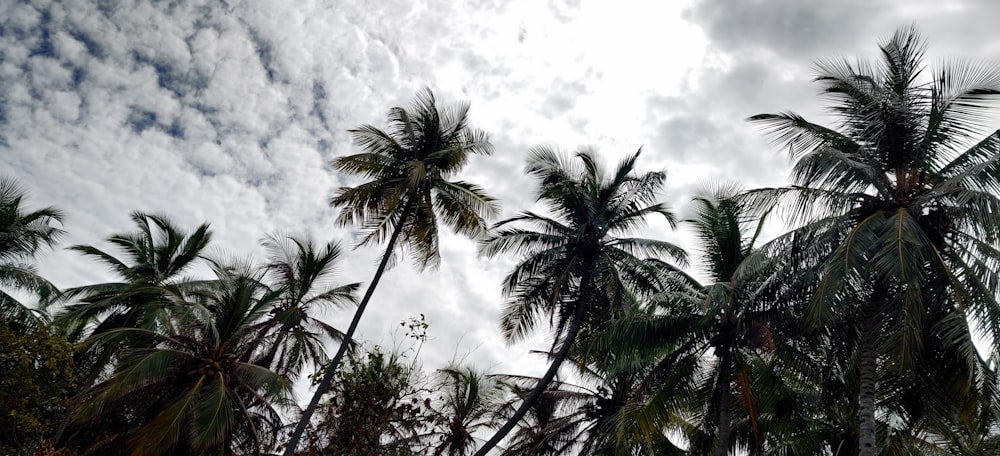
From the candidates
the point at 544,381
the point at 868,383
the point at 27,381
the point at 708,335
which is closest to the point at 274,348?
the point at 27,381

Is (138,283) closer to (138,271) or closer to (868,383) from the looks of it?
(138,271)

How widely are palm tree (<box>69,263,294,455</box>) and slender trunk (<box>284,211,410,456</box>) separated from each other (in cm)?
115

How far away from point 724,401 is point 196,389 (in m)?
11.3

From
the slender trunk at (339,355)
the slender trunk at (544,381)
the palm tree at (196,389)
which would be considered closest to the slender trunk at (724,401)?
the slender trunk at (544,381)

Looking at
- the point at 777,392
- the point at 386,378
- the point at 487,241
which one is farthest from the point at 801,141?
the point at 386,378

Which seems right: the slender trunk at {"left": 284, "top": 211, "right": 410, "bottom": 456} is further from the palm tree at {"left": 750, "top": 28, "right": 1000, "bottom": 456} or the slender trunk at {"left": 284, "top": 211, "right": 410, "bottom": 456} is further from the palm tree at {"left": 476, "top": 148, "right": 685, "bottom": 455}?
the palm tree at {"left": 750, "top": 28, "right": 1000, "bottom": 456}

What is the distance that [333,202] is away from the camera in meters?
16.6

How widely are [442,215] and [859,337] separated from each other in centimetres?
987

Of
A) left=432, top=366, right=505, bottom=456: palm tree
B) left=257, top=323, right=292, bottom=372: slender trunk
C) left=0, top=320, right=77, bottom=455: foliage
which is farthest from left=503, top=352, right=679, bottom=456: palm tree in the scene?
left=0, top=320, right=77, bottom=455: foliage

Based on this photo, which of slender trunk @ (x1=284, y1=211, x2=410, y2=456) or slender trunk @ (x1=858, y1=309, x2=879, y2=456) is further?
slender trunk @ (x1=284, y1=211, x2=410, y2=456)

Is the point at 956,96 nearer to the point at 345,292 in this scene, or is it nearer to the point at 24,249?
the point at 345,292

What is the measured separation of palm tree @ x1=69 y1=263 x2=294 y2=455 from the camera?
14172mm

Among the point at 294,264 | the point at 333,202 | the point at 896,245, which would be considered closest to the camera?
the point at 896,245

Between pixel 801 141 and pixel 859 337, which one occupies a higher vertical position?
pixel 801 141
